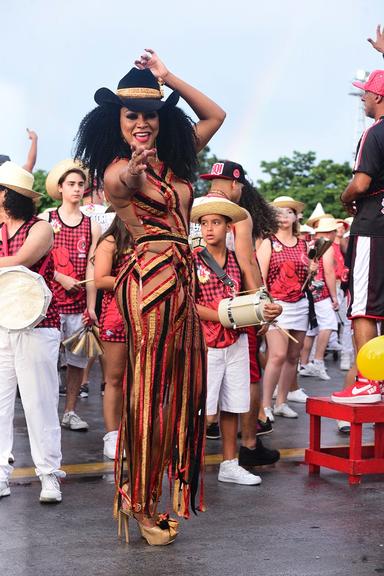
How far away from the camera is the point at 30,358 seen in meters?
6.18

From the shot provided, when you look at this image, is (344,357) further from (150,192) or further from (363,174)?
(150,192)

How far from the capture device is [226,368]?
6.98 metres

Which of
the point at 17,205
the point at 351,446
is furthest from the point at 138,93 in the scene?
the point at 351,446

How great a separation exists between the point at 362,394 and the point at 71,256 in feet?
10.8

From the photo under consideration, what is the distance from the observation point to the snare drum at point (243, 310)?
637 centimetres

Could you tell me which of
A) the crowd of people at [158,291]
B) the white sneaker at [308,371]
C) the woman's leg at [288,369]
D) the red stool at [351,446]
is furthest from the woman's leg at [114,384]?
the white sneaker at [308,371]

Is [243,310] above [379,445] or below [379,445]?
above

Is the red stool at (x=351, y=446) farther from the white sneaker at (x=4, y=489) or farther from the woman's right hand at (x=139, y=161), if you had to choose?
the woman's right hand at (x=139, y=161)

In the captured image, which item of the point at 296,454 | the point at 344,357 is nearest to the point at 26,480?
the point at 296,454

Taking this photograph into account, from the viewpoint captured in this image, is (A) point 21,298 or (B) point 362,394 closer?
(A) point 21,298

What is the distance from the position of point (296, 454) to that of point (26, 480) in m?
2.13

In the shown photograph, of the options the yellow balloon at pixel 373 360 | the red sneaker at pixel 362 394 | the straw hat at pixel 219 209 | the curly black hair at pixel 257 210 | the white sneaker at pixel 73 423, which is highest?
the curly black hair at pixel 257 210

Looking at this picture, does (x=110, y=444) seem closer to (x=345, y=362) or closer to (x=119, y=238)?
(x=119, y=238)

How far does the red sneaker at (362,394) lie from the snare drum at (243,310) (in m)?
0.93
